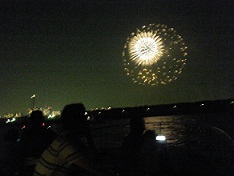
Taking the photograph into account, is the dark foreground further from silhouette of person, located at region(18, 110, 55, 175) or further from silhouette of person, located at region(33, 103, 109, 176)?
silhouette of person, located at region(33, 103, 109, 176)

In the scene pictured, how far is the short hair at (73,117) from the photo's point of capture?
124 inches

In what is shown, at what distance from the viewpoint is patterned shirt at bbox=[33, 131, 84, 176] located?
2.74 meters

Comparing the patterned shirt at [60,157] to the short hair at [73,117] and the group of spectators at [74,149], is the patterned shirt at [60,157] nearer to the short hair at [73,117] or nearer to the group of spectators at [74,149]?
the group of spectators at [74,149]

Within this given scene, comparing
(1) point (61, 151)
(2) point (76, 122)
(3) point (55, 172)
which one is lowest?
(3) point (55, 172)

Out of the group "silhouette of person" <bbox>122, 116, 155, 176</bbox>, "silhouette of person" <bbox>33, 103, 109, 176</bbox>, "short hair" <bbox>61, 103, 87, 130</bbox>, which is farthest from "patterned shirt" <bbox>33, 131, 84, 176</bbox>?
"silhouette of person" <bbox>122, 116, 155, 176</bbox>

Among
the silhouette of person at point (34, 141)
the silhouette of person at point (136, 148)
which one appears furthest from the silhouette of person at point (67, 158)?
the silhouette of person at point (34, 141)

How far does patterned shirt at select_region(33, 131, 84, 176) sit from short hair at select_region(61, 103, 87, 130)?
0.83 feet

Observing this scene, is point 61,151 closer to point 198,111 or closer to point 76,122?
point 76,122

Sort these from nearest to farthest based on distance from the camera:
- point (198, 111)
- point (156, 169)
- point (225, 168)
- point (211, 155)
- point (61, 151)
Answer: point (61, 151) → point (156, 169) → point (225, 168) → point (211, 155) → point (198, 111)

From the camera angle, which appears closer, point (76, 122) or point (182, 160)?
point (76, 122)

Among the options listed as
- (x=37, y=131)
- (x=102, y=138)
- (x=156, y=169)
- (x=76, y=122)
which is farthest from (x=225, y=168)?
(x=76, y=122)

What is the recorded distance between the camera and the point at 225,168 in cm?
730

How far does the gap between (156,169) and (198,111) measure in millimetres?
129187

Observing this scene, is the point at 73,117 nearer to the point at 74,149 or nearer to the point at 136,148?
the point at 74,149
